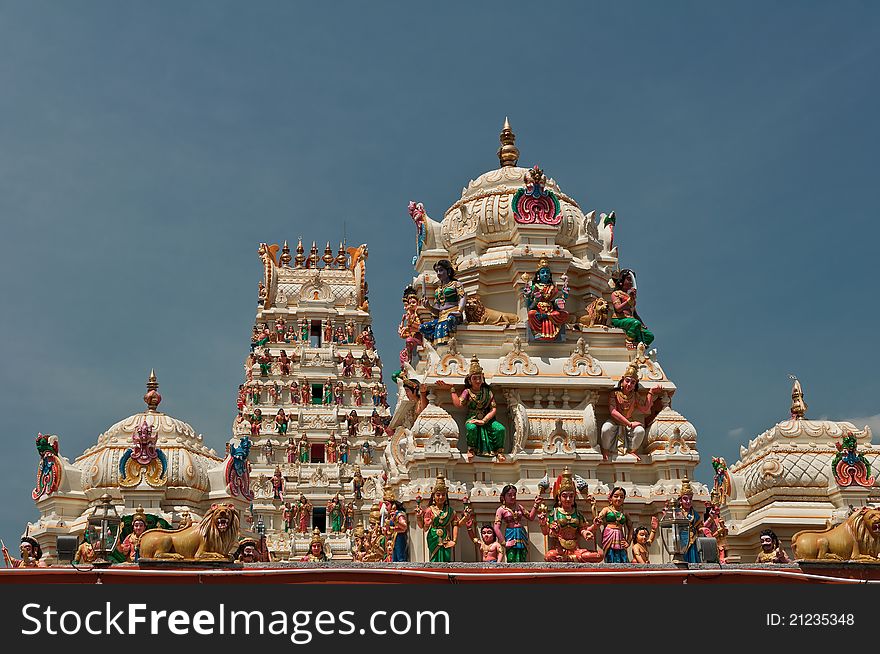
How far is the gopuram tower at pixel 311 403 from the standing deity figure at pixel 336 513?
5 cm

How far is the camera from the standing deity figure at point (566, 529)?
2562 cm

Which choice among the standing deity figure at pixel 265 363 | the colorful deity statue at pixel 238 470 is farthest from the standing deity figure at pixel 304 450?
the colorful deity statue at pixel 238 470

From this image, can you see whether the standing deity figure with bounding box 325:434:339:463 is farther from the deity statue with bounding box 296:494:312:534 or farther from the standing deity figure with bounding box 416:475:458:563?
the standing deity figure with bounding box 416:475:458:563

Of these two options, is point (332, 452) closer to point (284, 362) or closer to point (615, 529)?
point (284, 362)

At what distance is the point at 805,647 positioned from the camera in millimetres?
15148

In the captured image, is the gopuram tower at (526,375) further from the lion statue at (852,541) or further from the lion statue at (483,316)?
the lion statue at (852,541)

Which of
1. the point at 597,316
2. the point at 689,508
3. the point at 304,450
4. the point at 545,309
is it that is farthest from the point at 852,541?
the point at 304,450

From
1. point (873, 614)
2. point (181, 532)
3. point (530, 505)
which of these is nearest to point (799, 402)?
point (530, 505)

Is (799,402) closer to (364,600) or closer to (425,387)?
(425,387)

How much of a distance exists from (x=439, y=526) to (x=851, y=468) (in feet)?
43.5

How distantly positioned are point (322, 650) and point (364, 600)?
870 millimetres

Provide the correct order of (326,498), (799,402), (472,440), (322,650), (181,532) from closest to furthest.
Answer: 1. (322,650)
2. (181,532)
3. (472,440)
4. (799,402)
5. (326,498)

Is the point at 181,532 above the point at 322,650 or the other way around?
above

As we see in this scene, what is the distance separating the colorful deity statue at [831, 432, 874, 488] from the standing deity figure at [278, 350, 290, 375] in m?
40.7
